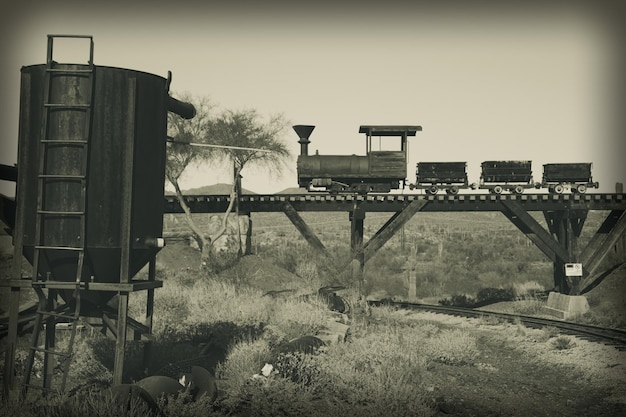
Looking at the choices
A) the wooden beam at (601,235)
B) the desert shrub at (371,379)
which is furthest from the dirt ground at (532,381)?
the wooden beam at (601,235)

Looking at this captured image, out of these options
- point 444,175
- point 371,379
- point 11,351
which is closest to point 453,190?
point 444,175

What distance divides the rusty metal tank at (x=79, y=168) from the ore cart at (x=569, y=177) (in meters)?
16.5

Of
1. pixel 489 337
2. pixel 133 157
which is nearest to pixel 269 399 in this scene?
pixel 133 157

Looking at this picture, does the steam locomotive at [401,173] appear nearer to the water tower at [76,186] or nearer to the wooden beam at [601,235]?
the wooden beam at [601,235]

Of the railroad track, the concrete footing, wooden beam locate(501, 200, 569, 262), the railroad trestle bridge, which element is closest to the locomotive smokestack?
the railroad trestle bridge

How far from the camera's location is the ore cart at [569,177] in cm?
1992

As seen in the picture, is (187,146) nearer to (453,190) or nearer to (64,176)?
(453,190)

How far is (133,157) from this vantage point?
25.0 feet

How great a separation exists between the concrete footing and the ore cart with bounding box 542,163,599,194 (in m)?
3.78

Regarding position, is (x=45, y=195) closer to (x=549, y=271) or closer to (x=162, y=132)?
(x=162, y=132)

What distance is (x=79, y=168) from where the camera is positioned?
24.2ft

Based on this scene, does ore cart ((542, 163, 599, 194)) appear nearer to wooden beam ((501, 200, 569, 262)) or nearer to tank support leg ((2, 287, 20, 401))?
wooden beam ((501, 200, 569, 262))

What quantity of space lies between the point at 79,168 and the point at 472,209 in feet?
47.1

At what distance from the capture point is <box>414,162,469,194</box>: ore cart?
2089 cm
